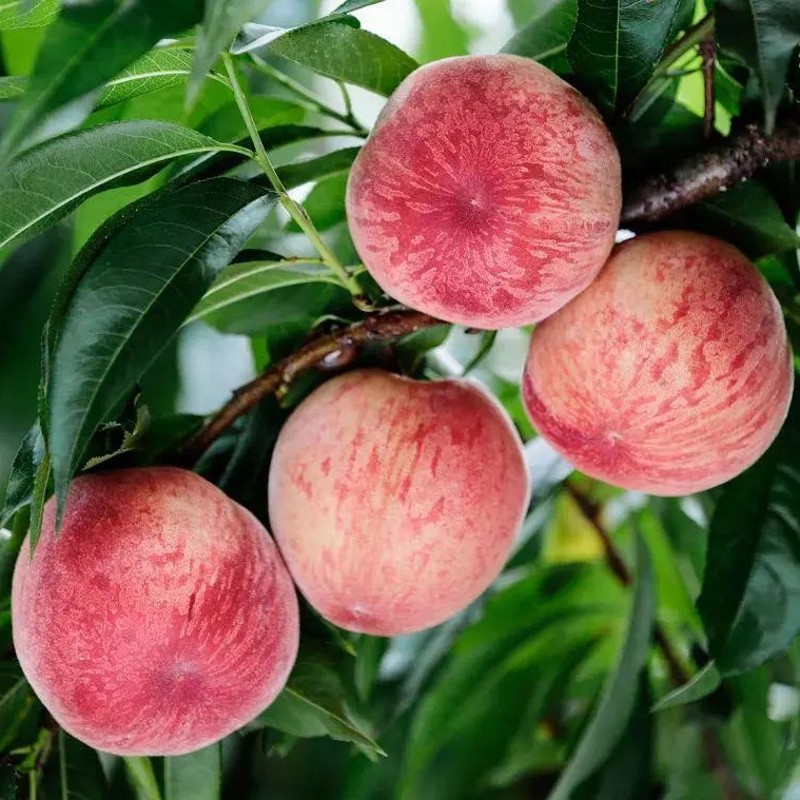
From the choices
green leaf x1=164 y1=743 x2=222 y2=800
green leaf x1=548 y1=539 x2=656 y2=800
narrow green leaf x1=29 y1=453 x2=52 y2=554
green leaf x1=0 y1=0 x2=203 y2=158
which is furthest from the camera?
green leaf x1=548 y1=539 x2=656 y2=800

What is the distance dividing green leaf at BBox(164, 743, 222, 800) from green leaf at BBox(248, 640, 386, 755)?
0.17ft

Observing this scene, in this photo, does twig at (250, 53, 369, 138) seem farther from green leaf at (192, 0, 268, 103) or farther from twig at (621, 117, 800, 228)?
green leaf at (192, 0, 268, 103)

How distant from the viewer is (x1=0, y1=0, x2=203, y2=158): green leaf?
507mm

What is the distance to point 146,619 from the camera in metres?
0.73

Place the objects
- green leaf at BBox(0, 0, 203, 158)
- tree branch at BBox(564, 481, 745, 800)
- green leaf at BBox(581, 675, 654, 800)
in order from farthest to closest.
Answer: tree branch at BBox(564, 481, 745, 800), green leaf at BBox(581, 675, 654, 800), green leaf at BBox(0, 0, 203, 158)

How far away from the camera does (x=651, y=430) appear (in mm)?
768

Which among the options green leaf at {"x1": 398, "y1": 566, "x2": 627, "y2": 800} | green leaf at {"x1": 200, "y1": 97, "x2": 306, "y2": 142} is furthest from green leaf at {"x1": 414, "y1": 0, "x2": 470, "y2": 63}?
green leaf at {"x1": 398, "y1": 566, "x2": 627, "y2": 800}

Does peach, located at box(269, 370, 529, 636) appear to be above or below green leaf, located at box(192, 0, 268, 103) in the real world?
below

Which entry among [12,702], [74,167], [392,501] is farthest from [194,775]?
[74,167]

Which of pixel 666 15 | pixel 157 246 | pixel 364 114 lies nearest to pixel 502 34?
pixel 364 114

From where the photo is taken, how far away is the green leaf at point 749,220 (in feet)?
2.64

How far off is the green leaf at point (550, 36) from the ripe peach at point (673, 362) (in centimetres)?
19

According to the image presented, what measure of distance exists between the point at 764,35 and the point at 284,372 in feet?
1.51

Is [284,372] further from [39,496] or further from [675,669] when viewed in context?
[675,669]
